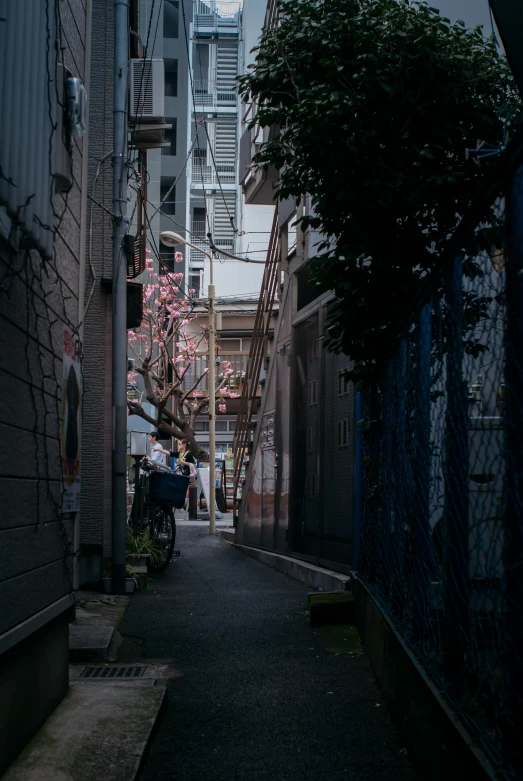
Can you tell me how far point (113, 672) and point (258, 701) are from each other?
42.5 inches

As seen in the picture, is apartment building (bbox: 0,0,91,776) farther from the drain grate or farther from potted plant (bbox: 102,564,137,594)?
potted plant (bbox: 102,564,137,594)

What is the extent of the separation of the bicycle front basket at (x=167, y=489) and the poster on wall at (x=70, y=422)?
5.54 m

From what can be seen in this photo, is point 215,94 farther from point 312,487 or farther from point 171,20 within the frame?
point 312,487

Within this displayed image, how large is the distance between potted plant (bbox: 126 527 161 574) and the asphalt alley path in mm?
1327

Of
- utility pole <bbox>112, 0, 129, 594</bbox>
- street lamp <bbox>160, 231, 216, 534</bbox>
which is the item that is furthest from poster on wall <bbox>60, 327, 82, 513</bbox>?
street lamp <bbox>160, 231, 216, 534</bbox>

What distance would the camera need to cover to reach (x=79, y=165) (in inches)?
224

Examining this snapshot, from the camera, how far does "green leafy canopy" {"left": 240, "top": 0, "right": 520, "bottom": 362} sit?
5.80 m

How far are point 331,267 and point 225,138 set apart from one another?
44.1 m

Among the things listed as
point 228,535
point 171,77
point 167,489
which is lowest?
point 228,535

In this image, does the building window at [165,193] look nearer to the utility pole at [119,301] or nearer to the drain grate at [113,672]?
the utility pole at [119,301]

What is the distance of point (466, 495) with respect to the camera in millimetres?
3076

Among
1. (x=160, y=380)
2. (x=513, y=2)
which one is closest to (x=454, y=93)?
(x=513, y=2)

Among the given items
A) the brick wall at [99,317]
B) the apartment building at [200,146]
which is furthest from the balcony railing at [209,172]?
the brick wall at [99,317]

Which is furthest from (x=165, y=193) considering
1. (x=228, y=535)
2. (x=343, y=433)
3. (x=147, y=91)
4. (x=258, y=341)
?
(x=343, y=433)
